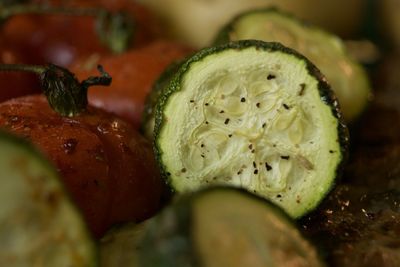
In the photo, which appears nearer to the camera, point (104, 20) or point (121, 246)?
point (121, 246)

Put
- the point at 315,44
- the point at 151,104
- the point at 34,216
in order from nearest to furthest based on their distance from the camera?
the point at 34,216
the point at 151,104
the point at 315,44

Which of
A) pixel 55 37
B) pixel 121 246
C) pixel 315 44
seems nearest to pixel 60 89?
pixel 121 246

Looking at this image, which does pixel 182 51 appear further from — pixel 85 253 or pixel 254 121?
pixel 85 253

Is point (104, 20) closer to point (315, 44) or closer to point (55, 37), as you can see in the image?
point (55, 37)

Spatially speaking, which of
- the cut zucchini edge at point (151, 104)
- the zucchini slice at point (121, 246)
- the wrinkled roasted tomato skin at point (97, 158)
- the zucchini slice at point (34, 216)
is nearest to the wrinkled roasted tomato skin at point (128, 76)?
the cut zucchini edge at point (151, 104)

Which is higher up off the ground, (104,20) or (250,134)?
(250,134)

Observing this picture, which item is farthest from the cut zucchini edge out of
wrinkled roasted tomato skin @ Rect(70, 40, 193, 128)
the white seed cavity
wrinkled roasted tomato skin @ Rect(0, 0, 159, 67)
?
wrinkled roasted tomato skin @ Rect(0, 0, 159, 67)
